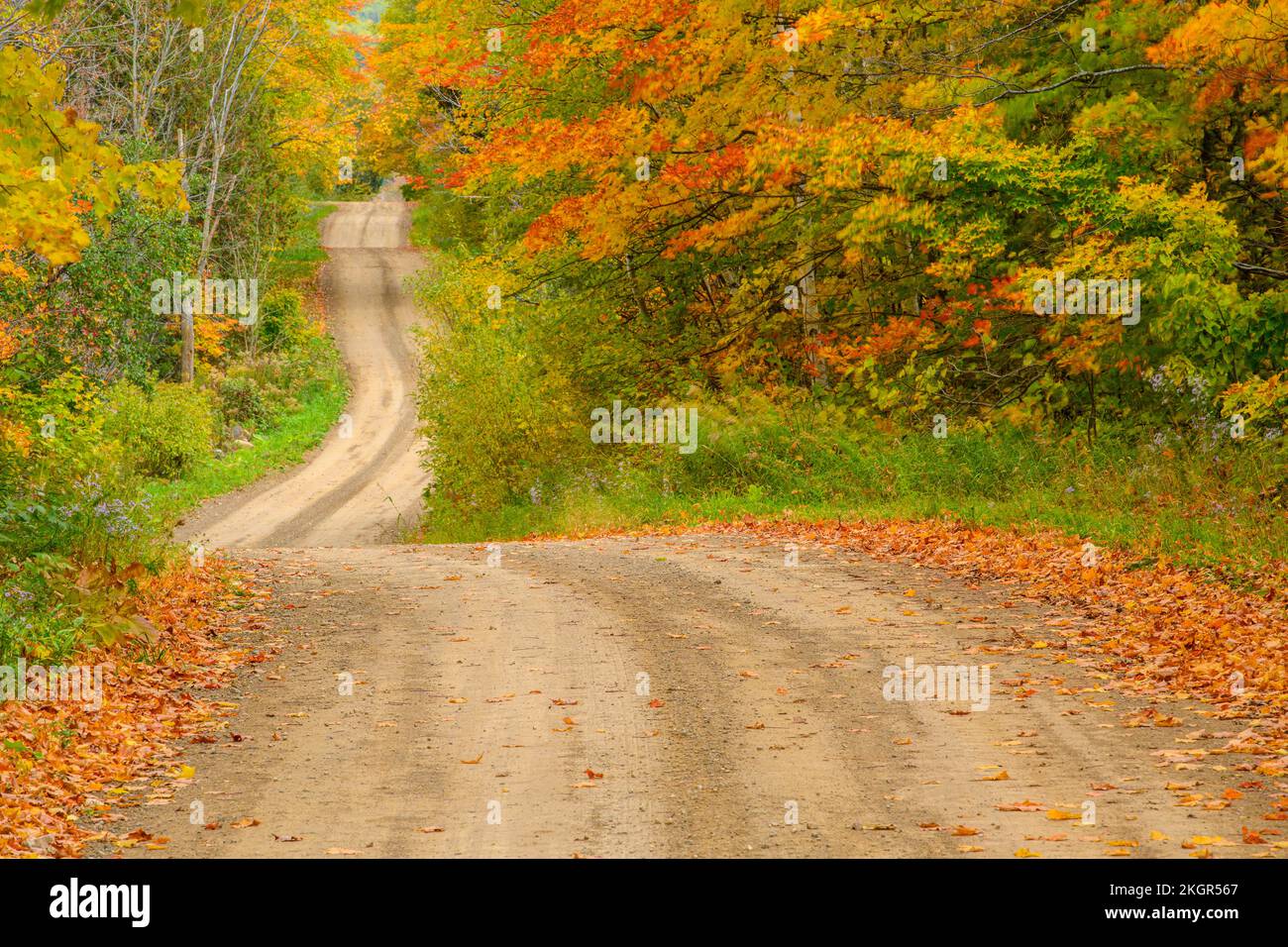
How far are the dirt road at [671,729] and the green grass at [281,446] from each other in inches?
623

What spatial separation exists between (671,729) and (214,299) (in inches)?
1318

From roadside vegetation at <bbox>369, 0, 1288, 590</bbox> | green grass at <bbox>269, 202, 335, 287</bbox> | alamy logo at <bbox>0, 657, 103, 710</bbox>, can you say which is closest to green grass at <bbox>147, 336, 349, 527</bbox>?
green grass at <bbox>269, 202, 335, 287</bbox>

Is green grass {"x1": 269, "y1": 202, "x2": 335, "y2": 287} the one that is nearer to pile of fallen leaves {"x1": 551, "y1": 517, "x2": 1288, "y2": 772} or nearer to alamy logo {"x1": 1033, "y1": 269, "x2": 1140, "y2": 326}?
alamy logo {"x1": 1033, "y1": 269, "x2": 1140, "y2": 326}

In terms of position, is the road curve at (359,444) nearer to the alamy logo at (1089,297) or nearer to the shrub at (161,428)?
the shrub at (161,428)

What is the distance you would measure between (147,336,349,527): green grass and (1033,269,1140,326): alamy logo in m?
17.2

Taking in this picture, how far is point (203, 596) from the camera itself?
14094 millimetres

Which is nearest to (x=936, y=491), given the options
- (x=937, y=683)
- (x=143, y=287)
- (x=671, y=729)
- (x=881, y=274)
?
(x=881, y=274)

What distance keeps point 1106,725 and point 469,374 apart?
17.8 meters

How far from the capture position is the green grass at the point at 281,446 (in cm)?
3209

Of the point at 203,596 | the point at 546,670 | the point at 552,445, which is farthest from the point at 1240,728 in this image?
the point at 552,445

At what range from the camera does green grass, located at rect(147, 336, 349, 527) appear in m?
32.1

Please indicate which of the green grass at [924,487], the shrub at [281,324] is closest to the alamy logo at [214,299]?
the shrub at [281,324]

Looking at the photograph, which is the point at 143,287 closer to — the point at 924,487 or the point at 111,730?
the point at 924,487

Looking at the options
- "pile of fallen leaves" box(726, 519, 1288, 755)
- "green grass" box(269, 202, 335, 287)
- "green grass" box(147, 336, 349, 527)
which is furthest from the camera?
"green grass" box(269, 202, 335, 287)
